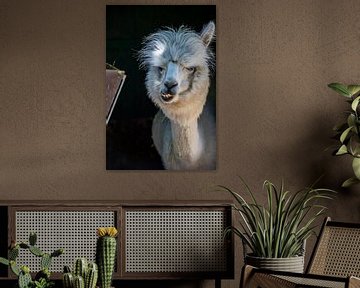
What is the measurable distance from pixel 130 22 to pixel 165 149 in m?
0.95

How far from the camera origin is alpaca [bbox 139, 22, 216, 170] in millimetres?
5910

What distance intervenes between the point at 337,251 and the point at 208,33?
1.95 m

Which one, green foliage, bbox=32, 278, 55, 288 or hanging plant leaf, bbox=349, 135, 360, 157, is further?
hanging plant leaf, bbox=349, 135, 360, 157

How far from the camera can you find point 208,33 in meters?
5.91

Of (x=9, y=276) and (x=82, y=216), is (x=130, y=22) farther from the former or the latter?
Result: (x=9, y=276)

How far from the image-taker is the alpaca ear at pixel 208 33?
19.3 feet

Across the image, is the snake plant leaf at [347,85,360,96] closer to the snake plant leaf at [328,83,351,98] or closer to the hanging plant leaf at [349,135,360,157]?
the snake plant leaf at [328,83,351,98]

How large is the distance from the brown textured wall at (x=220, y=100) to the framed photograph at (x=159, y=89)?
2.5 inches

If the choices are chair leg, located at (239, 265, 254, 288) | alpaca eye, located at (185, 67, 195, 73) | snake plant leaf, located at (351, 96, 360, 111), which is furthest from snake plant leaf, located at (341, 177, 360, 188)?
chair leg, located at (239, 265, 254, 288)

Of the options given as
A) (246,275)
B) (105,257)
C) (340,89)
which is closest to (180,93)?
(340,89)

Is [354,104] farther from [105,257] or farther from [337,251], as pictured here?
[105,257]

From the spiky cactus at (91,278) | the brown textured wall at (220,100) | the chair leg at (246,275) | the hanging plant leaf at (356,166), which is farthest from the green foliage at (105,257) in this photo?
the hanging plant leaf at (356,166)

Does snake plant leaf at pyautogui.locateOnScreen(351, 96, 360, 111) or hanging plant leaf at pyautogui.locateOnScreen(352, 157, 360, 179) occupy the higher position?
snake plant leaf at pyautogui.locateOnScreen(351, 96, 360, 111)

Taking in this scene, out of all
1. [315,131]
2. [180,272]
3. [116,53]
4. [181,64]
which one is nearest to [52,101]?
[116,53]
